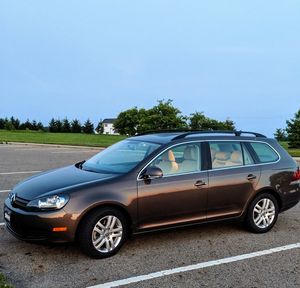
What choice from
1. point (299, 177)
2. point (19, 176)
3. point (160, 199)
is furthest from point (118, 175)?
point (19, 176)

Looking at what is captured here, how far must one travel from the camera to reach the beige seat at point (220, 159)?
654cm

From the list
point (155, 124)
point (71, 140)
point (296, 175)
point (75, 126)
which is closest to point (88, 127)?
point (75, 126)

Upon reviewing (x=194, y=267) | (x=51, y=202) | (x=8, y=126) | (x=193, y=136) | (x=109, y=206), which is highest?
(x=8, y=126)

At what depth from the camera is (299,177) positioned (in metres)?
7.37

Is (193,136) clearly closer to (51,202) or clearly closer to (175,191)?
(175,191)

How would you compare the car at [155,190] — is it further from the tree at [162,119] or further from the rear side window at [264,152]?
the tree at [162,119]

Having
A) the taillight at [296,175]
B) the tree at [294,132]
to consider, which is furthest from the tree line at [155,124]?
the taillight at [296,175]

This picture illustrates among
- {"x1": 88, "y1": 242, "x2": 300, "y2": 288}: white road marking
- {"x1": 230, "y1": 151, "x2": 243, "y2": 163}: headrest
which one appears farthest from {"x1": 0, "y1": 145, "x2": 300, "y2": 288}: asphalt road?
{"x1": 230, "y1": 151, "x2": 243, "y2": 163}: headrest

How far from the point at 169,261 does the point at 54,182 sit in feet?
5.54

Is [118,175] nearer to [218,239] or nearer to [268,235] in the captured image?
[218,239]

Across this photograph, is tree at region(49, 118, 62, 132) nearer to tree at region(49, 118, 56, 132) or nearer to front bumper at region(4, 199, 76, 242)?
tree at region(49, 118, 56, 132)

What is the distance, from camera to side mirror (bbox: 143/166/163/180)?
5770 millimetres

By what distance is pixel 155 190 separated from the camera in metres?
5.84

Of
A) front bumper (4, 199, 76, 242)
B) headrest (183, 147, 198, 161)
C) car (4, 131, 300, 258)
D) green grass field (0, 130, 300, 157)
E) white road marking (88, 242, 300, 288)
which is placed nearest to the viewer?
white road marking (88, 242, 300, 288)
